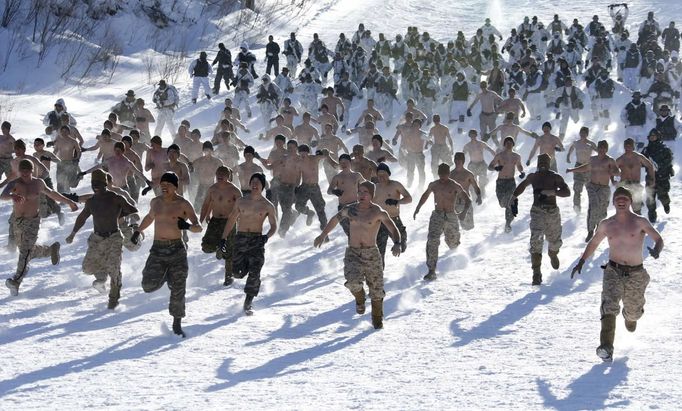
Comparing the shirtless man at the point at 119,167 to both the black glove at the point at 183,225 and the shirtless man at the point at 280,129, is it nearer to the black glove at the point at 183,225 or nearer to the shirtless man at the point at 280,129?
the shirtless man at the point at 280,129

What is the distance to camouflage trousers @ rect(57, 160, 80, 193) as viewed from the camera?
17578mm

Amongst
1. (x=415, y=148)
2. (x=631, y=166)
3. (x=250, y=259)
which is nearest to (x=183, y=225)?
(x=250, y=259)

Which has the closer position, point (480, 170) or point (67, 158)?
point (67, 158)

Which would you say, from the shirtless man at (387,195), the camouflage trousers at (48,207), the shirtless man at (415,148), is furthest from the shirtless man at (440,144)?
the camouflage trousers at (48,207)

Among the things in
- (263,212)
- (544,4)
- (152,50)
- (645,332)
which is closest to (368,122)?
(263,212)

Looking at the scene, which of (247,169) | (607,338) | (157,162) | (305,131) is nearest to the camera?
(607,338)

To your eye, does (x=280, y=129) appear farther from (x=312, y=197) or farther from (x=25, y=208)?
(x=25, y=208)

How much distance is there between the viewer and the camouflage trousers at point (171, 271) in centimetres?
1062

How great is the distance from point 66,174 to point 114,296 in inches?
255

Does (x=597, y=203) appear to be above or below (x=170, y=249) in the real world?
below

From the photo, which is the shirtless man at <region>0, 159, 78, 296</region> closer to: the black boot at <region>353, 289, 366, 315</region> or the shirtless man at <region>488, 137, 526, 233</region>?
the black boot at <region>353, 289, 366, 315</region>

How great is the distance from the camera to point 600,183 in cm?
1574

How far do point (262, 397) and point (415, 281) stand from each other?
529 centimetres

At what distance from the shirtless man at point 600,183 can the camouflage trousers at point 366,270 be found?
222 inches
